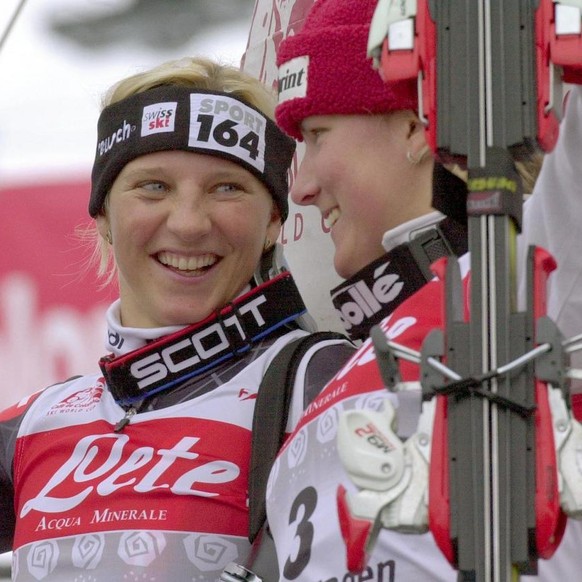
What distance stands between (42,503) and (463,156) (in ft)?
3.10

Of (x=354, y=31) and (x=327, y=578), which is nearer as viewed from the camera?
(x=327, y=578)

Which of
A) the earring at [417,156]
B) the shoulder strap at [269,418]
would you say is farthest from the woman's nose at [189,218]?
the earring at [417,156]

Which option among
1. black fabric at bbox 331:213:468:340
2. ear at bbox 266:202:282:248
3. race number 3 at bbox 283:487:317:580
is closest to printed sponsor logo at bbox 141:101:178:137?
ear at bbox 266:202:282:248

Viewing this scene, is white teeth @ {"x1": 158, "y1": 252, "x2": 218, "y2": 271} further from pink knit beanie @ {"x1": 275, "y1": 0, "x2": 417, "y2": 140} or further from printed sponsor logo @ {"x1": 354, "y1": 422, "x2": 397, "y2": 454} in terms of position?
printed sponsor logo @ {"x1": 354, "y1": 422, "x2": 397, "y2": 454}

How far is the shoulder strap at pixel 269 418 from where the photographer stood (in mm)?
1757

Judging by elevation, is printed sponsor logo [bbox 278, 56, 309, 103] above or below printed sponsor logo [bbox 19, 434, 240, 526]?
above

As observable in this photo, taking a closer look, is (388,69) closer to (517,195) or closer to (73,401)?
(517,195)

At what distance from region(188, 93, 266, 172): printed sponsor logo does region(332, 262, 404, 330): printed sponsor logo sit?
27cm

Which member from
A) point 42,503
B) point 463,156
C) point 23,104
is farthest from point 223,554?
point 23,104

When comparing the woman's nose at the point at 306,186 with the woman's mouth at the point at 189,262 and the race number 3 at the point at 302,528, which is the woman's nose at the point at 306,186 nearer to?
the woman's mouth at the point at 189,262

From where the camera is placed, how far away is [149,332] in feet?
6.76

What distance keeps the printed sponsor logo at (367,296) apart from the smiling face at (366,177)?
0.11 feet

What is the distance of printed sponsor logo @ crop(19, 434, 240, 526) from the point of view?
6.09 ft

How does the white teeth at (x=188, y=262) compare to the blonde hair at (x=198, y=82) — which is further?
the blonde hair at (x=198, y=82)
